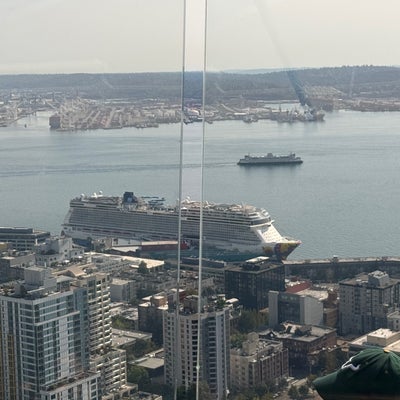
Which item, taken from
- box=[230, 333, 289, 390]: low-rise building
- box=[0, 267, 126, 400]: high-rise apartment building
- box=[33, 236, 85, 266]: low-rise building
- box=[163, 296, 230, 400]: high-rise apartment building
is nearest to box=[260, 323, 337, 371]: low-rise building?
box=[230, 333, 289, 390]: low-rise building

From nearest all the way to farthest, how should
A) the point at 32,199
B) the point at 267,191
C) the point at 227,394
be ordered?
the point at 227,394
the point at 32,199
the point at 267,191

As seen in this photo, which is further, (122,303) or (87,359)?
(122,303)

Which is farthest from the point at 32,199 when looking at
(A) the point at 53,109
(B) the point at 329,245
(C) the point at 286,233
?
(B) the point at 329,245

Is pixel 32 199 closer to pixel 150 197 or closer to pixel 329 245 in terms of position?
pixel 150 197

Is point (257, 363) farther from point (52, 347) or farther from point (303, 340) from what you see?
point (52, 347)

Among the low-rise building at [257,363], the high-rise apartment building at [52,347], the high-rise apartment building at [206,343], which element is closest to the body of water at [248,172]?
the low-rise building at [257,363]

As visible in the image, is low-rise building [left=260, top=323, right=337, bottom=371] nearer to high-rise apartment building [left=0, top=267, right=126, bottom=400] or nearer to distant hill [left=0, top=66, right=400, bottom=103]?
high-rise apartment building [left=0, top=267, right=126, bottom=400]
